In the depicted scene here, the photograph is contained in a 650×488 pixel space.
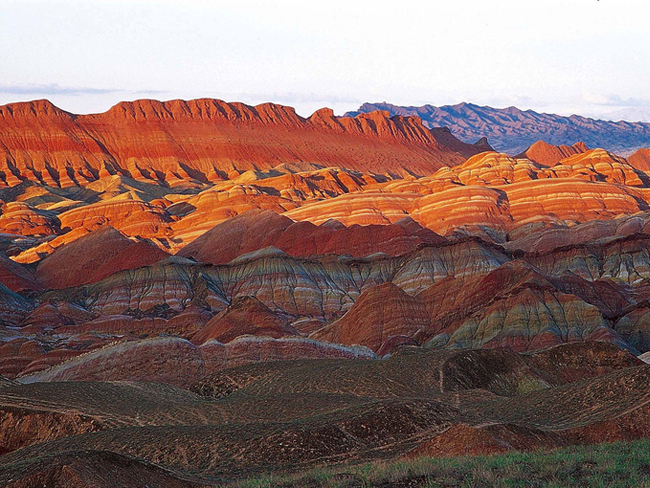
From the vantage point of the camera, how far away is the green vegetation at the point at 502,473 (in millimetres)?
18016

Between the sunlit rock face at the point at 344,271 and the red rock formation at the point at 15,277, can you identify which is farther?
the red rock formation at the point at 15,277

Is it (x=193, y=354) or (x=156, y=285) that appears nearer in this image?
(x=193, y=354)

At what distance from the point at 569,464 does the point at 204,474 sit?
11.4 meters

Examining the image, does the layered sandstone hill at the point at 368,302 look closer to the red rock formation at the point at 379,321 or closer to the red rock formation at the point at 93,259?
the red rock formation at the point at 379,321

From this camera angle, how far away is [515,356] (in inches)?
2180

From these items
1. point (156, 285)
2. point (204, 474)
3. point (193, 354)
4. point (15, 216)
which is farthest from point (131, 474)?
point (15, 216)

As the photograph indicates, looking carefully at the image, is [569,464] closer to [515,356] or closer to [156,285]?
[515,356]

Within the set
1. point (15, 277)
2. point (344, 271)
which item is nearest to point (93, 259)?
point (15, 277)

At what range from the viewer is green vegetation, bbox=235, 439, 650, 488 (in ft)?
59.1

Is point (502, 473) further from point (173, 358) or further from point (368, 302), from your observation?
point (368, 302)

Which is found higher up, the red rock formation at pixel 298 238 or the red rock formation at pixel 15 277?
the red rock formation at pixel 298 238

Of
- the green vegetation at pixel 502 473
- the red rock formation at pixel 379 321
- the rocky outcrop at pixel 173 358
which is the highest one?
the green vegetation at pixel 502 473

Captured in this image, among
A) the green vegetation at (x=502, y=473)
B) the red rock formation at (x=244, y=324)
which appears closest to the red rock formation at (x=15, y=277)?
the red rock formation at (x=244, y=324)

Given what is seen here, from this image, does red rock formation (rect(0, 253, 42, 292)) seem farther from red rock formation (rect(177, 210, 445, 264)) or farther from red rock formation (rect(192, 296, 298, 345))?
red rock formation (rect(192, 296, 298, 345))
